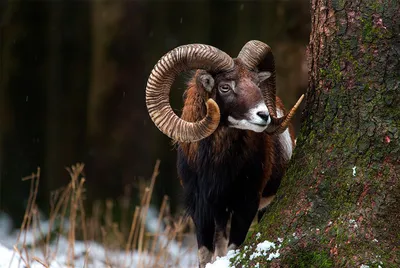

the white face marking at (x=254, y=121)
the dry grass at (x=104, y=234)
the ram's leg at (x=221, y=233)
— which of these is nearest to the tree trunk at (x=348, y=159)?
the white face marking at (x=254, y=121)

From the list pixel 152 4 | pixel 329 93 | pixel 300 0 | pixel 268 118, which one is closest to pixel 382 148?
pixel 329 93

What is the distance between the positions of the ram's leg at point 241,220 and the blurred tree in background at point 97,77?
23.9 feet

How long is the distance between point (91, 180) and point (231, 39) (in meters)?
3.74

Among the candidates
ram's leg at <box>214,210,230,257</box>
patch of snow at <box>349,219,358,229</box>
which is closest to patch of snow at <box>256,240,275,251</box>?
patch of snow at <box>349,219,358,229</box>

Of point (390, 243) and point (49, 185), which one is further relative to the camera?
point (49, 185)

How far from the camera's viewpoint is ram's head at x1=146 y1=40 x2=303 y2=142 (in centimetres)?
653

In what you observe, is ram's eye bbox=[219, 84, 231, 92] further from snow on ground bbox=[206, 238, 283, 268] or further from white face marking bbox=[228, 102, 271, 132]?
snow on ground bbox=[206, 238, 283, 268]

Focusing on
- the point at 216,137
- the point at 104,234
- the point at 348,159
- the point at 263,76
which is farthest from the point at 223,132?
the point at 104,234

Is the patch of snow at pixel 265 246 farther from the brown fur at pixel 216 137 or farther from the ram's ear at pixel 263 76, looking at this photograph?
the ram's ear at pixel 263 76

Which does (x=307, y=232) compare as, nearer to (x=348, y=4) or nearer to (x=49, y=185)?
(x=348, y=4)

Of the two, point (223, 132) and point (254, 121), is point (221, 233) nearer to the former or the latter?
point (223, 132)

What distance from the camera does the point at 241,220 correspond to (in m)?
7.19

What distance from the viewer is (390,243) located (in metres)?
5.57

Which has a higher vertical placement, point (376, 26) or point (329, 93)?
point (376, 26)
